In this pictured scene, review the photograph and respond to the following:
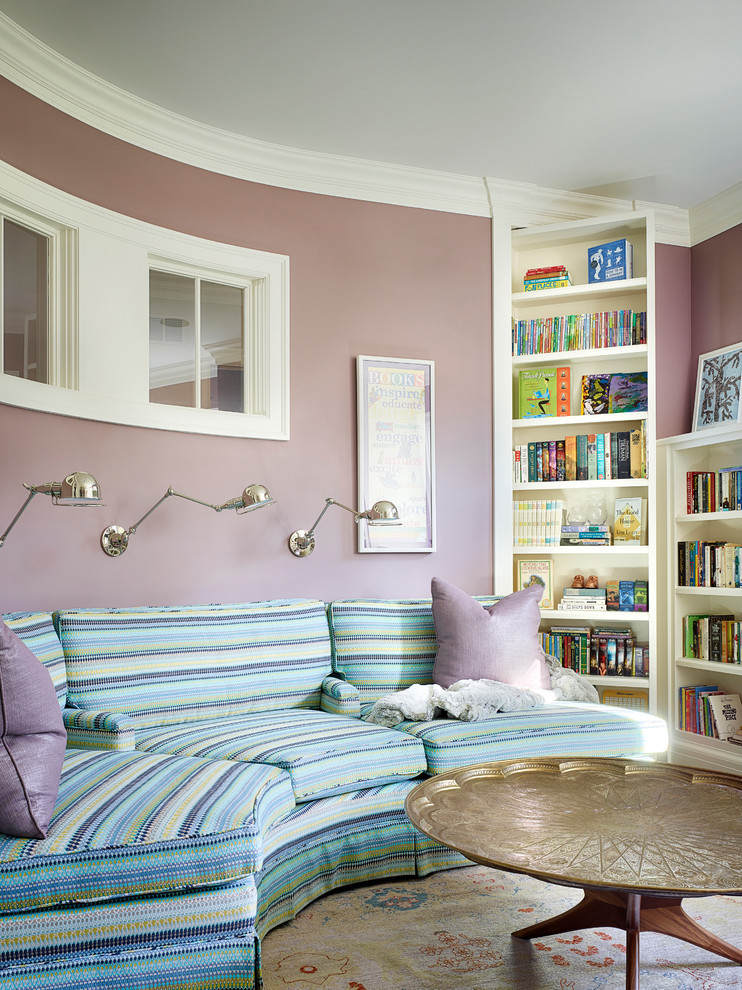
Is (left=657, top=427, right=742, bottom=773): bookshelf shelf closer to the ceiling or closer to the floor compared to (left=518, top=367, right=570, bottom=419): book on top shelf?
closer to the floor

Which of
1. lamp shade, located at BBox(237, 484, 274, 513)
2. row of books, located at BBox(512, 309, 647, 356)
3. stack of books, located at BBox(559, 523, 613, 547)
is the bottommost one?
stack of books, located at BBox(559, 523, 613, 547)

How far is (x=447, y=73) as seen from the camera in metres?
3.21

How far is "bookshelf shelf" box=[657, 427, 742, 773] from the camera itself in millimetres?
3891

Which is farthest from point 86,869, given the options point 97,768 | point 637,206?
point 637,206

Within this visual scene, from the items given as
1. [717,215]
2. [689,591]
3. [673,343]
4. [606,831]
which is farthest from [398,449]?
[606,831]

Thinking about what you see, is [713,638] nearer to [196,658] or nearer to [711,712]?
[711,712]

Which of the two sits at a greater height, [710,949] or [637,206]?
[637,206]

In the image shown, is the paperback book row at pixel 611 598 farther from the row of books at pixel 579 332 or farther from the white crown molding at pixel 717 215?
the white crown molding at pixel 717 215

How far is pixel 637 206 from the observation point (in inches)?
173

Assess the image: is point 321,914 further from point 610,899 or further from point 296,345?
point 296,345

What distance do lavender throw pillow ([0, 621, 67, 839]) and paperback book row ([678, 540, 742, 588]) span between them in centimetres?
298

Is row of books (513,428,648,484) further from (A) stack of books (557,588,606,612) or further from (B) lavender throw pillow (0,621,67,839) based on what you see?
(B) lavender throw pillow (0,621,67,839)

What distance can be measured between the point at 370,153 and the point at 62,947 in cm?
341

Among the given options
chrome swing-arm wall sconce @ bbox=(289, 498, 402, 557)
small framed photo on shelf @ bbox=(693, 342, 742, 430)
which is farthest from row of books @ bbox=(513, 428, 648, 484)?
chrome swing-arm wall sconce @ bbox=(289, 498, 402, 557)
